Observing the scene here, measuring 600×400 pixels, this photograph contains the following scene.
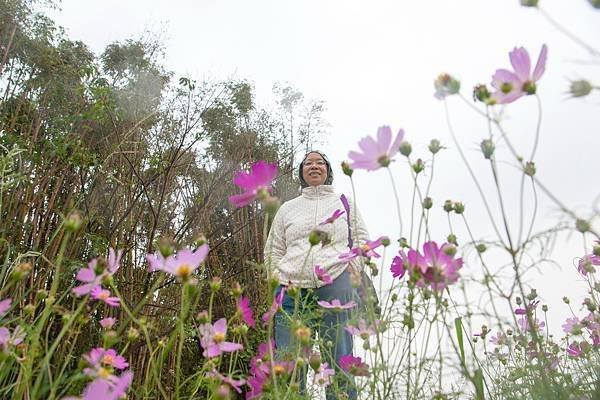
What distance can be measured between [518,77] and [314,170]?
47.6 inches

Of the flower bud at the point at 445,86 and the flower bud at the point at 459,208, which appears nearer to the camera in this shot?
the flower bud at the point at 445,86

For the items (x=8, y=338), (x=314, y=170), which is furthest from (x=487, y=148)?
(x=314, y=170)

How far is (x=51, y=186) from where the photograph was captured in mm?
2432

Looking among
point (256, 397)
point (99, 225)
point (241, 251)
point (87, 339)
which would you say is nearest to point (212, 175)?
point (241, 251)

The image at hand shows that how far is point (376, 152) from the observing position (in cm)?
69

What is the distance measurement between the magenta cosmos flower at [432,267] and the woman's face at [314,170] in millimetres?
1141

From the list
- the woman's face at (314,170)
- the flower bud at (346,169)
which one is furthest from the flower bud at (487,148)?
the woman's face at (314,170)

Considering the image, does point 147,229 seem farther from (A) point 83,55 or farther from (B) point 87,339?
(A) point 83,55

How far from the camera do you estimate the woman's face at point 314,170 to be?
178cm

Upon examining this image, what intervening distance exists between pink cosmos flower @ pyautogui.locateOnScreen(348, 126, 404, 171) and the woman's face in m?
1.09

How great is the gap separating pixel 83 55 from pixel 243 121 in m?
1.35

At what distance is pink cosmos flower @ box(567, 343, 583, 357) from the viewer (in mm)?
1057

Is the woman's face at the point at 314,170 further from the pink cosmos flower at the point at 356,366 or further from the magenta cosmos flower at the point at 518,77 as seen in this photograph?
the magenta cosmos flower at the point at 518,77

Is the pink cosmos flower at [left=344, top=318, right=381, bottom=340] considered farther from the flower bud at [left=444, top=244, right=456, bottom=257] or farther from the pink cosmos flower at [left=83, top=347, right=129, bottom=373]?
the pink cosmos flower at [left=83, top=347, right=129, bottom=373]
